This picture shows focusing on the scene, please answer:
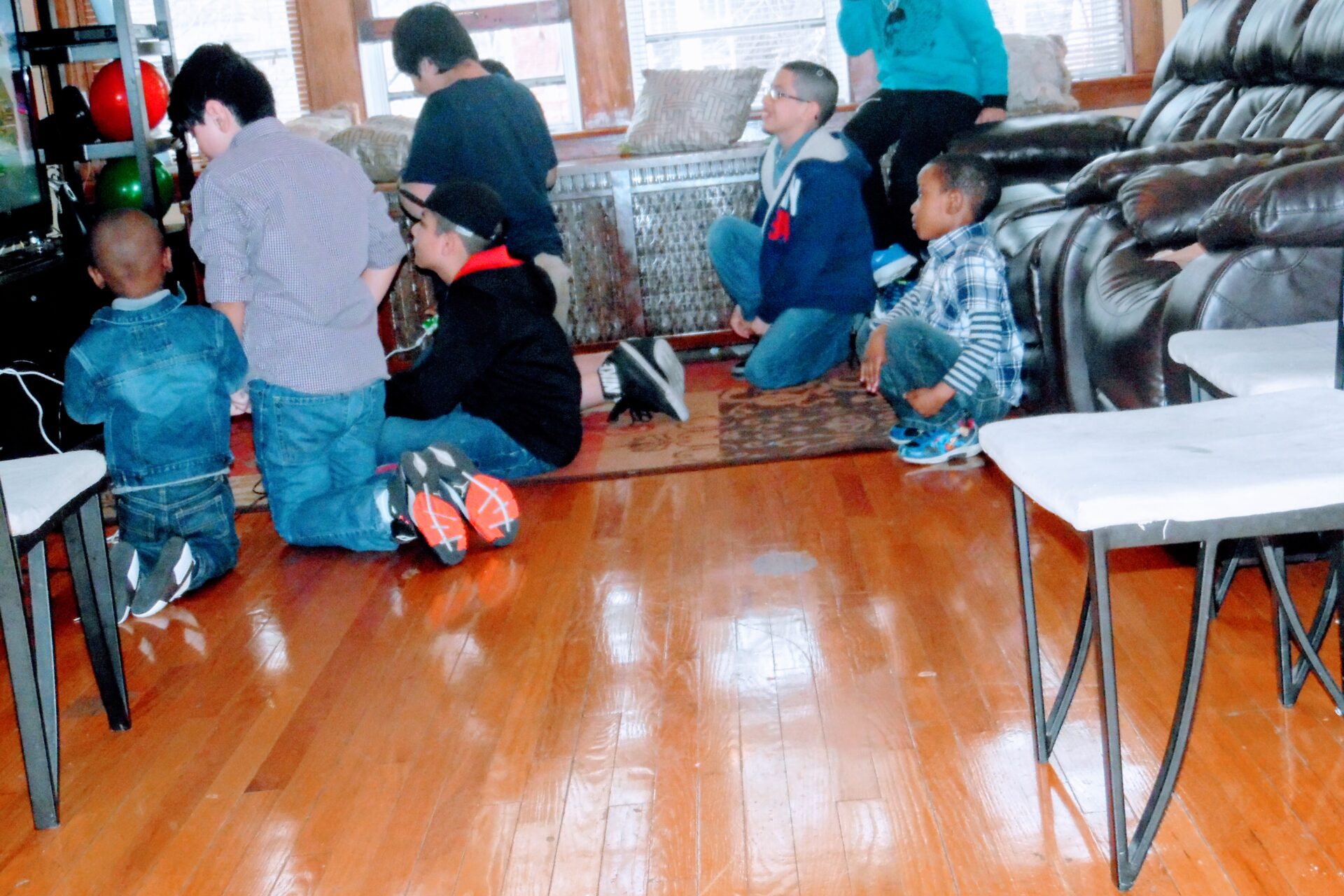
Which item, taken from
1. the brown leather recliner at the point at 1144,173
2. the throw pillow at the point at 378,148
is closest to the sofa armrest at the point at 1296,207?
the brown leather recliner at the point at 1144,173

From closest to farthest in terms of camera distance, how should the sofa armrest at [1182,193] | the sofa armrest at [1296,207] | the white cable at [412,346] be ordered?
the sofa armrest at [1296,207] → the sofa armrest at [1182,193] → the white cable at [412,346]

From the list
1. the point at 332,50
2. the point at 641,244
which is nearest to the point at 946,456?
the point at 641,244

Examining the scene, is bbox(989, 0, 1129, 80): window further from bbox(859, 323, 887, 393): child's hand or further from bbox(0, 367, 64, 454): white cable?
bbox(0, 367, 64, 454): white cable

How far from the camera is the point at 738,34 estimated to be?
538 centimetres

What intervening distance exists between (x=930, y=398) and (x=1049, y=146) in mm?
1336

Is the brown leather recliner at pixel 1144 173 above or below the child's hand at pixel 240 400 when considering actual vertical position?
above

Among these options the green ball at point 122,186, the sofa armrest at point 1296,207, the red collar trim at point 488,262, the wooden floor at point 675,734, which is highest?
the green ball at point 122,186

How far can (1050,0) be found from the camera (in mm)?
5309

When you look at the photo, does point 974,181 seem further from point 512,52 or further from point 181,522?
point 512,52

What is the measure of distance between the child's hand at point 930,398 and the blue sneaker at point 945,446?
0.18ft

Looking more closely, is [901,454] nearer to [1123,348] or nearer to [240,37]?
[1123,348]

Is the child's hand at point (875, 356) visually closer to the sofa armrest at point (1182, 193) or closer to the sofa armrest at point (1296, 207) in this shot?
the sofa armrest at point (1182, 193)

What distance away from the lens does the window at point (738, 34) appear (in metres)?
5.35

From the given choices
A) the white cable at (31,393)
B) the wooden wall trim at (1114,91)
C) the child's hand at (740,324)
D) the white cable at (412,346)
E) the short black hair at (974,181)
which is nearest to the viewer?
the short black hair at (974,181)
